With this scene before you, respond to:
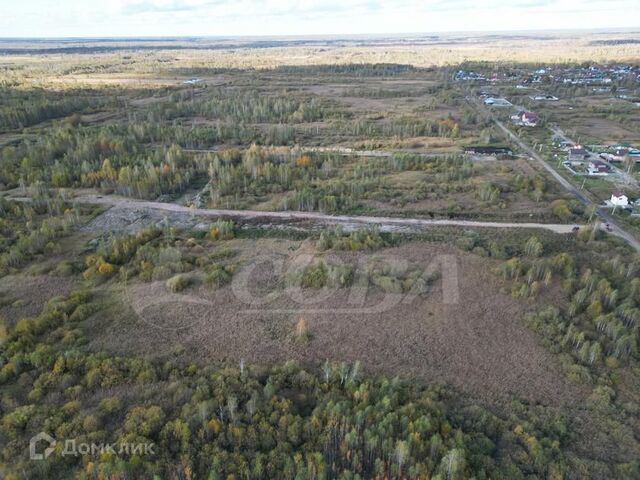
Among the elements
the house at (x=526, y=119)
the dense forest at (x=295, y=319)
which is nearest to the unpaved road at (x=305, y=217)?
the dense forest at (x=295, y=319)

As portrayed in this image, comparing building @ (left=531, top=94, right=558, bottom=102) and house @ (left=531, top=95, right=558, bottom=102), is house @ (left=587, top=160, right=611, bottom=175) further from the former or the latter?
house @ (left=531, top=95, right=558, bottom=102)

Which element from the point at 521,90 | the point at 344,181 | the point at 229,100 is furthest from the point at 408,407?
the point at 521,90

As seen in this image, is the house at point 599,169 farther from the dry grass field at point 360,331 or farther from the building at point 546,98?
the building at point 546,98

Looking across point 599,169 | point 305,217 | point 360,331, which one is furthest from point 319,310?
point 599,169

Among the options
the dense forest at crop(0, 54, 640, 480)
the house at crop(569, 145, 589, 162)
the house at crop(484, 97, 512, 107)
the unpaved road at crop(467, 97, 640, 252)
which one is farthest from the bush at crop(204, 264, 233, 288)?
the house at crop(484, 97, 512, 107)

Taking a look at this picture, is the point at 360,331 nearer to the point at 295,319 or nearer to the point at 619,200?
the point at 295,319

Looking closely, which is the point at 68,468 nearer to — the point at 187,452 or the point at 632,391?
the point at 187,452
